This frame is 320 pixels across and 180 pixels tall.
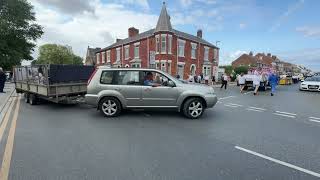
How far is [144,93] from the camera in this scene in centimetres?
869

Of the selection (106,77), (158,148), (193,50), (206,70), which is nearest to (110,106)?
(106,77)

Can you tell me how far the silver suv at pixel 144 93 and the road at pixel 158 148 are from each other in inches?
17.2

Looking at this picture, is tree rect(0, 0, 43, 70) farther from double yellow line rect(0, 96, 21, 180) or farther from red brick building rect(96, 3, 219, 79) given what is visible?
double yellow line rect(0, 96, 21, 180)

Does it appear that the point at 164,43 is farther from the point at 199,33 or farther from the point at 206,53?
the point at 199,33

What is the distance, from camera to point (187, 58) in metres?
36.6

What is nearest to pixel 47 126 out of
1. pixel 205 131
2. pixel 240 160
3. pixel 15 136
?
pixel 15 136

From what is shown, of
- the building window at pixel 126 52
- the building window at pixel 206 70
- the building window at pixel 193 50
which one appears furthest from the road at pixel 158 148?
the building window at pixel 126 52

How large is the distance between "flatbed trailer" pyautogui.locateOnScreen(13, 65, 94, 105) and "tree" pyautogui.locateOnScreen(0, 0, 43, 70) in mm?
27717

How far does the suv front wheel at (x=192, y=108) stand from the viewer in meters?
8.60

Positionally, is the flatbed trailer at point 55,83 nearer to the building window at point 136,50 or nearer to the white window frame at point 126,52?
the building window at point 136,50

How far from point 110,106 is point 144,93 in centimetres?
124

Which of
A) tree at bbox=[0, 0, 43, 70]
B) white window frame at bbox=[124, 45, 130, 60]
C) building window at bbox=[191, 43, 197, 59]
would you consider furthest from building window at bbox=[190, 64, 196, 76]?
tree at bbox=[0, 0, 43, 70]

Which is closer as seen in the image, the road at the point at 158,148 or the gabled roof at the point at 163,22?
the road at the point at 158,148

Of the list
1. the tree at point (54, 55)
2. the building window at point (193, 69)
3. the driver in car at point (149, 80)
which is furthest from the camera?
the tree at point (54, 55)
